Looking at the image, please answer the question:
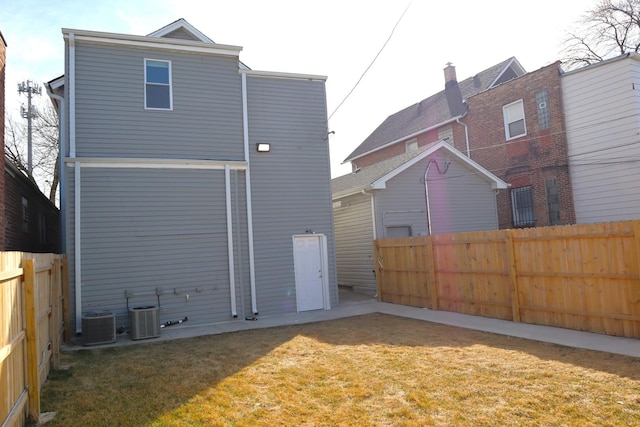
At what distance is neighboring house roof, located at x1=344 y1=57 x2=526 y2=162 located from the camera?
21366mm

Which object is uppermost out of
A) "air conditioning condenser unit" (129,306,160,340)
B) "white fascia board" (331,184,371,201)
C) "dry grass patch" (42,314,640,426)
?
"white fascia board" (331,184,371,201)

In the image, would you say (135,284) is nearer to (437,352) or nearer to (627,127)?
(437,352)

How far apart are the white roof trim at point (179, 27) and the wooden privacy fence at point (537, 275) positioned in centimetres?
777

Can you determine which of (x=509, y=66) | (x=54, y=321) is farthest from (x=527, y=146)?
(x=54, y=321)

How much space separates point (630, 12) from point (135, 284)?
26.8 metres

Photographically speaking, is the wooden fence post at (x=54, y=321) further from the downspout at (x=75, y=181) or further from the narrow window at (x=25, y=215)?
the narrow window at (x=25, y=215)

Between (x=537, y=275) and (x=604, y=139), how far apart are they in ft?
29.9

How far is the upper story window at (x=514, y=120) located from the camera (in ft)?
58.6

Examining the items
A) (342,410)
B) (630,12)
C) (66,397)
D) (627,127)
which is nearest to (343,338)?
(342,410)

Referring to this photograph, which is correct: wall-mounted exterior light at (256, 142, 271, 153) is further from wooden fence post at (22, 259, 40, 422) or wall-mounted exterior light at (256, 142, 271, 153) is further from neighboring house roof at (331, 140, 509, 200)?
wooden fence post at (22, 259, 40, 422)

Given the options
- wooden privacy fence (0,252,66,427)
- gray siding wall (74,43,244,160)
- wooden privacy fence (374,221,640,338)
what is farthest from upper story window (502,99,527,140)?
wooden privacy fence (0,252,66,427)

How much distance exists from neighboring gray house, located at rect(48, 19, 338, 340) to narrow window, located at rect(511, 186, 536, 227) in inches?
357

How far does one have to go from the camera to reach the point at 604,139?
15312 millimetres

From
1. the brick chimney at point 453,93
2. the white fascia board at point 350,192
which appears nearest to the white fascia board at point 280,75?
the white fascia board at point 350,192
